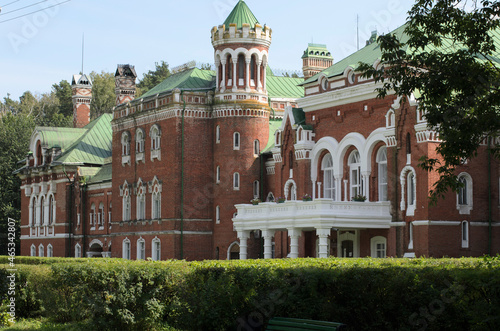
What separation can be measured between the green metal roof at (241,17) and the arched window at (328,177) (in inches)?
476

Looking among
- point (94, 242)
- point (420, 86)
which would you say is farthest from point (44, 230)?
point (420, 86)

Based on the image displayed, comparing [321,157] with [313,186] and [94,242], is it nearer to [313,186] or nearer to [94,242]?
[313,186]

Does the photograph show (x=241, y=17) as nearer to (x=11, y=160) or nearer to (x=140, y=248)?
(x=140, y=248)

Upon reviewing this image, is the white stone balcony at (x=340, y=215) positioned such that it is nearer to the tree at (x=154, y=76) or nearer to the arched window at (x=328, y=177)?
the arched window at (x=328, y=177)

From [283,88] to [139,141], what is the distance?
11.1 meters

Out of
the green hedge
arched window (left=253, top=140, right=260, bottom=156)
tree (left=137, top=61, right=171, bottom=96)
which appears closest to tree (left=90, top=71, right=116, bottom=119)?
tree (left=137, top=61, right=171, bottom=96)

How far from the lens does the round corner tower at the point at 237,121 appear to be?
52562 mm

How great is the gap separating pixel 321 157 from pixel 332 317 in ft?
93.3

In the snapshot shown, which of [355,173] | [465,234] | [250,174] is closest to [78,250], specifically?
[250,174]

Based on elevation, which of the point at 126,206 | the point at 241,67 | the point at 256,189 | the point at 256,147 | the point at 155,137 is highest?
the point at 241,67

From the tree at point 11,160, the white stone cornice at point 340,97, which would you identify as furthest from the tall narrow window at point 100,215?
the white stone cornice at point 340,97

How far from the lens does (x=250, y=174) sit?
52.7 metres

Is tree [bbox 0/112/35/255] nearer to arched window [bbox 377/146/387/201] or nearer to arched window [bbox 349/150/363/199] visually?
arched window [bbox 349/150/363/199]

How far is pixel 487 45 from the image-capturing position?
66.6ft
